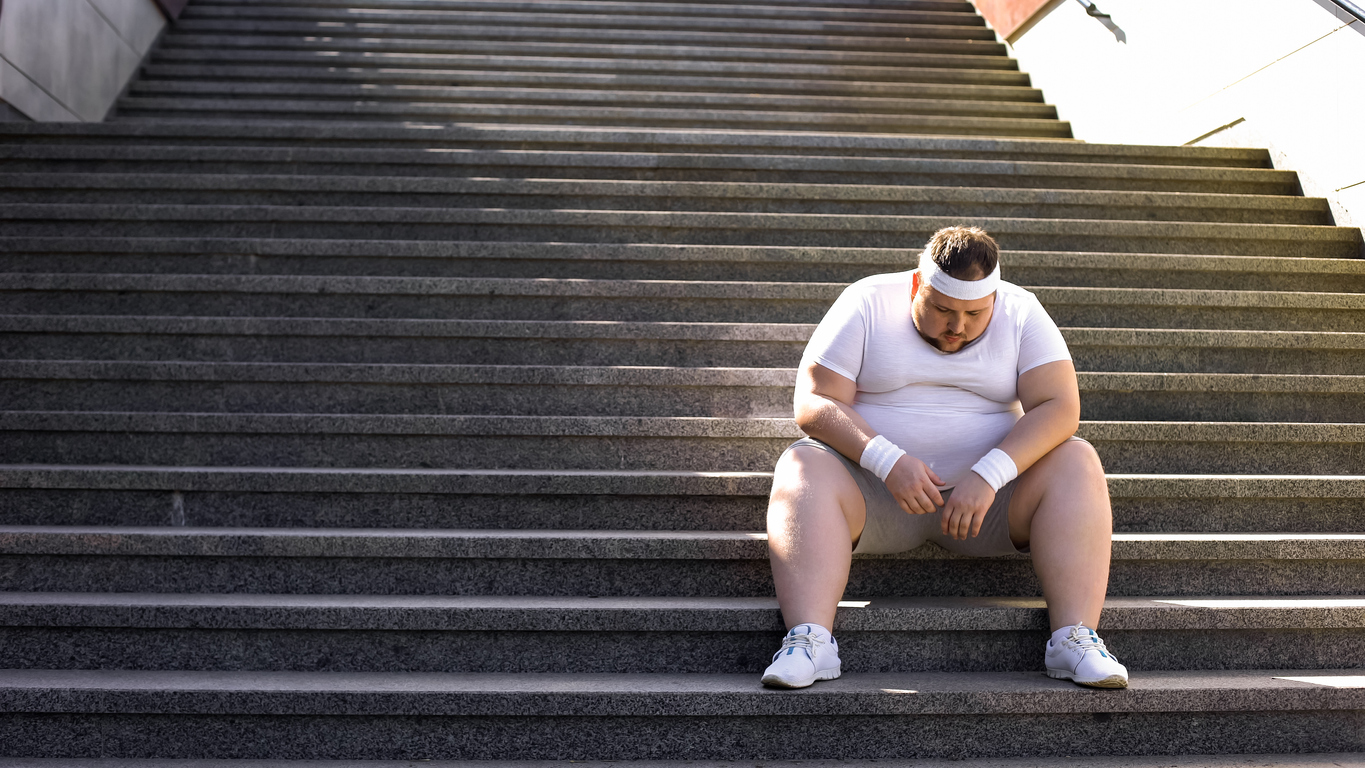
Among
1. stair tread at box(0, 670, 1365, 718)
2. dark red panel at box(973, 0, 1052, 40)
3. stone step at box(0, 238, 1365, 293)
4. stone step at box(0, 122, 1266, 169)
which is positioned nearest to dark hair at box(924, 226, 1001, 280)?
stair tread at box(0, 670, 1365, 718)

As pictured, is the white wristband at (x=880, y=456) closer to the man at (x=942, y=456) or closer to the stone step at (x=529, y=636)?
the man at (x=942, y=456)

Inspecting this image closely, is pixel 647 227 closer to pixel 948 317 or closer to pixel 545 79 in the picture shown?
pixel 948 317

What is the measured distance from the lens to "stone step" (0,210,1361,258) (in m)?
3.67

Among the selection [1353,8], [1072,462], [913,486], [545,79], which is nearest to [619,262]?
[913,486]

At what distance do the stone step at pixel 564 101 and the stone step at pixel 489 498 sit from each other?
3085 mm

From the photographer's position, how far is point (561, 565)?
2.38 meters

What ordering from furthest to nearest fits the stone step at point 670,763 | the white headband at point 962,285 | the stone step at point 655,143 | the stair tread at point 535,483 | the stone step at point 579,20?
1. the stone step at point 579,20
2. the stone step at point 655,143
3. the stair tread at point 535,483
4. the white headband at point 962,285
5. the stone step at point 670,763

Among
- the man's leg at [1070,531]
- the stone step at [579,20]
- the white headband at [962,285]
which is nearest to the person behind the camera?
the man's leg at [1070,531]

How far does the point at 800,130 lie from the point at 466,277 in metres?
2.53

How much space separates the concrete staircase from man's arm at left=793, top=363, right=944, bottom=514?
0.92ft

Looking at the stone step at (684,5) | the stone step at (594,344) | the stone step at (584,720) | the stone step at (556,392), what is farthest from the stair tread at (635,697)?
the stone step at (684,5)

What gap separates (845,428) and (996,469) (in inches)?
12.8

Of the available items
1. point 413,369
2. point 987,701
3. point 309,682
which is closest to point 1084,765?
point 987,701

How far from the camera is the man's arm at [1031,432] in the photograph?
2.09m
